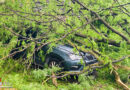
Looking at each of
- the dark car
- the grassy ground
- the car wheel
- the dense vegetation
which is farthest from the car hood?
the grassy ground

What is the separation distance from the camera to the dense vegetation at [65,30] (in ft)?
16.0

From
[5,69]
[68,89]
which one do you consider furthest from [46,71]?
[5,69]

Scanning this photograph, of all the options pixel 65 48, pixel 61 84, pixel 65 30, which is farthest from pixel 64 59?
pixel 65 30

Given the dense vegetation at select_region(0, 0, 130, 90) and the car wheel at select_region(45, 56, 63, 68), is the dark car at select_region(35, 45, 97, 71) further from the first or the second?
the dense vegetation at select_region(0, 0, 130, 90)

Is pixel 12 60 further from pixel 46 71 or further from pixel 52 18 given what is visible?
pixel 52 18

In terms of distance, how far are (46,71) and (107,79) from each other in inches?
99.8

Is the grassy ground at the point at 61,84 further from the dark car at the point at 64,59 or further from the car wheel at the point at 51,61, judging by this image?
the car wheel at the point at 51,61

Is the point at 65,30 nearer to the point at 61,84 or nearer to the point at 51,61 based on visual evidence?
the point at 51,61

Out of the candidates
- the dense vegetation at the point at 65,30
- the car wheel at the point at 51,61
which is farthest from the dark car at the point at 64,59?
the dense vegetation at the point at 65,30

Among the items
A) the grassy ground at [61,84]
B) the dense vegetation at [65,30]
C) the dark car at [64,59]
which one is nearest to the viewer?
the grassy ground at [61,84]

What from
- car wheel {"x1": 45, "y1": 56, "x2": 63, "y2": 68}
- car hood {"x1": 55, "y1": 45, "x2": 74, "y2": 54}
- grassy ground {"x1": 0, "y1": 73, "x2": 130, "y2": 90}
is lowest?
grassy ground {"x1": 0, "y1": 73, "x2": 130, "y2": 90}

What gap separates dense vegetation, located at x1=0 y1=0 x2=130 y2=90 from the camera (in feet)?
16.0

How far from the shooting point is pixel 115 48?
593 centimetres

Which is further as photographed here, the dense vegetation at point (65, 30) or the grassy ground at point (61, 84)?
the dense vegetation at point (65, 30)
